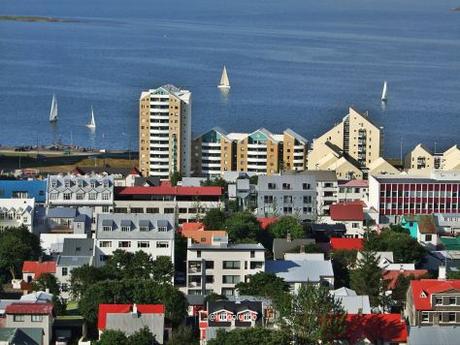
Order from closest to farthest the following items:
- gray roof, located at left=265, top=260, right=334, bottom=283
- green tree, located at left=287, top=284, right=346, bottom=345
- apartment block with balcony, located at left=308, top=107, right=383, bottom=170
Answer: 1. green tree, located at left=287, top=284, right=346, bottom=345
2. gray roof, located at left=265, top=260, right=334, bottom=283
3. apartment block with balcony, located at left=308, top=107, right=383, bottom=170

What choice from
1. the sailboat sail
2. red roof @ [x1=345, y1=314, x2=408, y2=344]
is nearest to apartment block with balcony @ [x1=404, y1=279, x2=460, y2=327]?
red roof @ [x1=345, y1=314, x2=408, y2=344]

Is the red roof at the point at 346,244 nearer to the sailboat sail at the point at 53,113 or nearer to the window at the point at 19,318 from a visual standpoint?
the window at the point at 19,318

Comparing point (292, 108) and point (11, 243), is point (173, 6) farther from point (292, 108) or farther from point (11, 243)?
point (11, 243)

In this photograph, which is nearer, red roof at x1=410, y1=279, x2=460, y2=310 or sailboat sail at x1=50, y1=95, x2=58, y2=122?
red roof at x1=410, y1=279, x2=460, y2=310

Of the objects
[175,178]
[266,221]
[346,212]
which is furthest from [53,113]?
[266,221]

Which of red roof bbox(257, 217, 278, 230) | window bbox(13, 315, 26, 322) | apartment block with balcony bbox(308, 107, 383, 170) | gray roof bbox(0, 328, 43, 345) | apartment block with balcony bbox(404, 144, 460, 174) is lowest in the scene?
gray roof bbox(0, 328, 43, 345)

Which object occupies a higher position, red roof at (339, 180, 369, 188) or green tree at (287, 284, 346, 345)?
red roof at (339, 180, 369, 188)

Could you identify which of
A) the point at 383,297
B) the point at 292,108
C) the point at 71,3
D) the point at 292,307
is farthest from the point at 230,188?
the point at 71,3

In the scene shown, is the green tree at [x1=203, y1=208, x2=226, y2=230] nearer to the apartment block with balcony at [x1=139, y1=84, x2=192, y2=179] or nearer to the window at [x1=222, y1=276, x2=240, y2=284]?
the window at [x1=222, y1=276, x2=240, y2=284]

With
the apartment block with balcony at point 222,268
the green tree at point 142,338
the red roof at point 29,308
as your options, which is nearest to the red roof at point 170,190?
the apartment block with balcony at point 222,268
